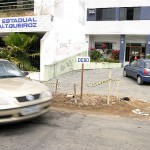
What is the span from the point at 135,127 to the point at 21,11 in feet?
41.4

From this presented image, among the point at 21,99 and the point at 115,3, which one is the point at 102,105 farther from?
the point at 115,3

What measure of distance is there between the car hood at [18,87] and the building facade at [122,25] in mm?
23067

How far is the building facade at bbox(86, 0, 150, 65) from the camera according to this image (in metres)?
28.3

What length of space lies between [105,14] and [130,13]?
2724mm

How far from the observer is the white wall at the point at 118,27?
28.1 m

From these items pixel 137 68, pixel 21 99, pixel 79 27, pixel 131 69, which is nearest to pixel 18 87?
pixel 21 99

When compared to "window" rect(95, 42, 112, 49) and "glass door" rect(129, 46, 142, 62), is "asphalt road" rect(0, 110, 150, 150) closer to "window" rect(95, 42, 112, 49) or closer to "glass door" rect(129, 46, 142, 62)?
"glass door" rect(129, 46, 142, 62)

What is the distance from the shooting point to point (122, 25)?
95.2ft

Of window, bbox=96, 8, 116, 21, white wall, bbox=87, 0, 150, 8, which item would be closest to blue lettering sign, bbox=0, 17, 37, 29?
window, bbox=96, 8, 116, 21

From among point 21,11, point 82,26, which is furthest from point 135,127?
point 82,26

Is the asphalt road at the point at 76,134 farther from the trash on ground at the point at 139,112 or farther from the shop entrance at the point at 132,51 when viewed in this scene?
the shop entrance at the point at 132,51

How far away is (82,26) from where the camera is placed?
22734mm

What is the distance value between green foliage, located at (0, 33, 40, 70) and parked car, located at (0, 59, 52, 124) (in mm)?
8686

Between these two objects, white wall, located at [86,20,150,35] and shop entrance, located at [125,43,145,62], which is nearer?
white wall, located at [86,20,150,35]
